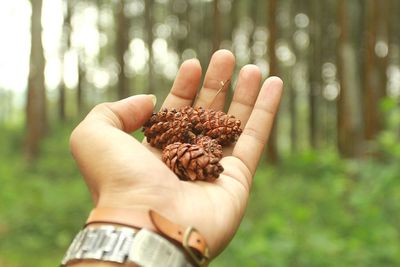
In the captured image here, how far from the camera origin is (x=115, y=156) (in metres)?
2.53

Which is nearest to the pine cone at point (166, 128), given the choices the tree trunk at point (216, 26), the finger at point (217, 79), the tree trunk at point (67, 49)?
the finger at point (217, 79)

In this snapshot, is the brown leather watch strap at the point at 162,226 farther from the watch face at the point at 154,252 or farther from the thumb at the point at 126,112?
the thumb at the point at 126,112

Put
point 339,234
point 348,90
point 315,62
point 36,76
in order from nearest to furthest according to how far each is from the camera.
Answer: point 339,234 < point 348,90 < point 36,76 < point 315,62

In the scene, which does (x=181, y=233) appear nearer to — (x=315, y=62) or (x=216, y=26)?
(x=216, y=26)

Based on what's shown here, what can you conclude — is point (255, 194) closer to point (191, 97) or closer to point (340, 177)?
point (340, 177)

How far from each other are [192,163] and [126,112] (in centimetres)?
47

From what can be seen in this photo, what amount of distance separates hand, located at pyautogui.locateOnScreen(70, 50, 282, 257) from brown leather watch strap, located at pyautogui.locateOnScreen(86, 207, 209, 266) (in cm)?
6

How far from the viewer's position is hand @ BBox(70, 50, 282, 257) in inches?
94.9

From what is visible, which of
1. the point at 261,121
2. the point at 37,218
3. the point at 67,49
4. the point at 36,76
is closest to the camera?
the point at 261,121

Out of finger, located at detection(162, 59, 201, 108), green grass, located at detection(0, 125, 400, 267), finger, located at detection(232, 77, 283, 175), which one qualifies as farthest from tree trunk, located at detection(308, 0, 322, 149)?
finger, located at detection(232, 77, 283, 175)

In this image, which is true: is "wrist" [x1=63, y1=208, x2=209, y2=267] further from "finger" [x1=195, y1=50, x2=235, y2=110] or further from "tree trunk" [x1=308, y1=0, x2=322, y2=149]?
"tree trunk" [x1=308, y1=0, x2=322, y2=149]

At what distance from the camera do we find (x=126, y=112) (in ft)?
9.61

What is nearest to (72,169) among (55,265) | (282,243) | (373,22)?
(55,265)

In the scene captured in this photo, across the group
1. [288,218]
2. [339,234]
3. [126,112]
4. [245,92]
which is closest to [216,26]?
[288,218]
